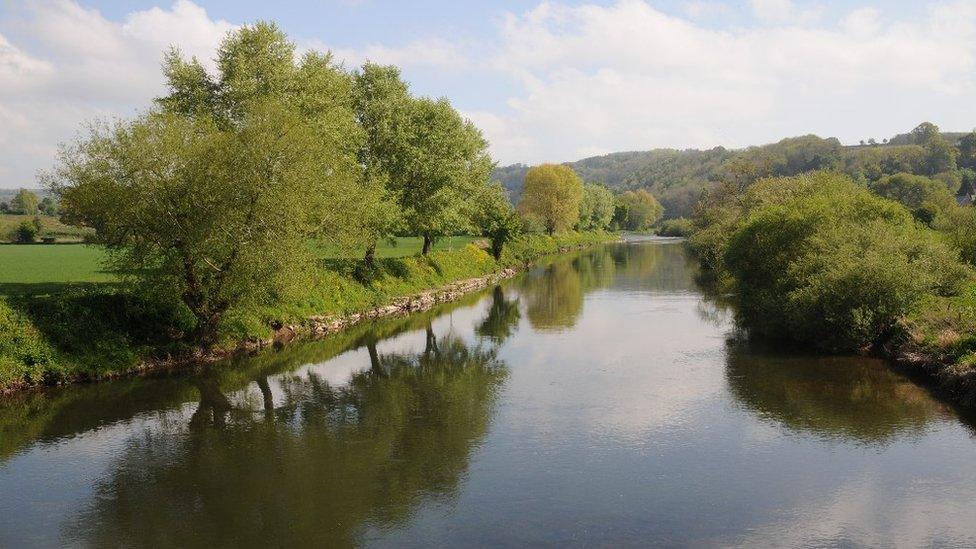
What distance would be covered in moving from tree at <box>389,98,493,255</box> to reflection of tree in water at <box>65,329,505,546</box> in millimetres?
22360

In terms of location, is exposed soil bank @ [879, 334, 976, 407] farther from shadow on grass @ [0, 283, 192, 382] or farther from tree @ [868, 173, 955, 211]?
tree @ [868, 173, 955, 211]

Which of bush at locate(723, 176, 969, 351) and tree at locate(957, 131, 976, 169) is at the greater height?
tree at locate(957, 131, 976, 169)

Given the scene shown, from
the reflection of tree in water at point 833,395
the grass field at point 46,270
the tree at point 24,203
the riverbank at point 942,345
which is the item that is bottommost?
the reflection of tree in water at point 833,395

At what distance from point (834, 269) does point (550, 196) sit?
75.8m

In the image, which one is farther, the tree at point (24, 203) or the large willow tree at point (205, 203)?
the tree at point (24, 203)

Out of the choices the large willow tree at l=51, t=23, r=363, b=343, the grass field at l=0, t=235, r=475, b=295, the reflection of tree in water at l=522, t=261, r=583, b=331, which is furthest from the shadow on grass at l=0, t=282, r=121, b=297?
the reflection of tree in water at l=522, t=261, r=583, b=331

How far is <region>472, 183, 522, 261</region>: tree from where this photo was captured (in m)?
61.3

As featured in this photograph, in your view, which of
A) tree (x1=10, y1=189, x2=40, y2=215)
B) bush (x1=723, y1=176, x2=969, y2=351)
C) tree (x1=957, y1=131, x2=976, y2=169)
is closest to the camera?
bush (x1=723, y1=176, x2=969, y2=351)

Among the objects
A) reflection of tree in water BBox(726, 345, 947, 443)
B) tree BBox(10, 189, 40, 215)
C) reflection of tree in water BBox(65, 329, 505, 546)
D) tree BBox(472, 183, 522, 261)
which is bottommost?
reflection of tree in water BBox(726, 345, 947, 443)

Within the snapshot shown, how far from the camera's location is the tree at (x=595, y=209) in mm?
129000

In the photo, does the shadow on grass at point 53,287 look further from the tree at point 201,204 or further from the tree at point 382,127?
the tree at point 382,127

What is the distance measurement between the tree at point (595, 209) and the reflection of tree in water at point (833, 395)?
10117cm

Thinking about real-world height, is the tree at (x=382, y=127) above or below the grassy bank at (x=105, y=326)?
above

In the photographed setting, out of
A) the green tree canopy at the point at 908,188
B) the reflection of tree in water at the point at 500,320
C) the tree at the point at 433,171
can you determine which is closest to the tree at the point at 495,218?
the tree at the point at 433,171
